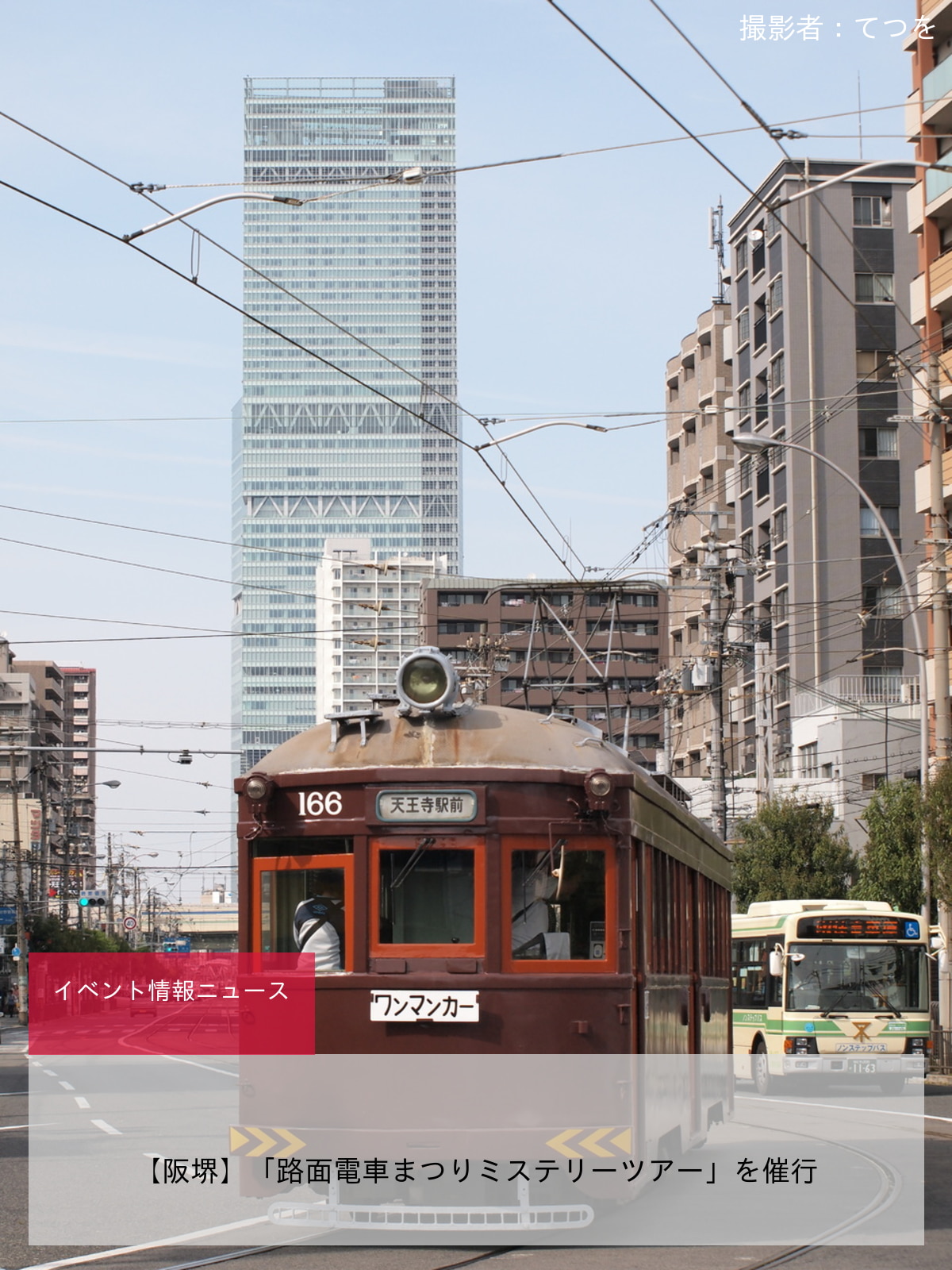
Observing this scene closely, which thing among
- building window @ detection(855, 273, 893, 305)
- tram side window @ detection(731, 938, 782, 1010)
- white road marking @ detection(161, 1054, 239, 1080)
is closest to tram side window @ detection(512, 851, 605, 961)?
tram side window @ detection(731, 938, 782, 1010)

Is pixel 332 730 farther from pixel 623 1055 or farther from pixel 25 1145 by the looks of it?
pixel 25 1145

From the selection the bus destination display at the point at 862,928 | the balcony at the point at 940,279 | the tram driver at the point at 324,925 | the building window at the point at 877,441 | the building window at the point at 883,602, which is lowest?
the bus destination display at the point at 862,928

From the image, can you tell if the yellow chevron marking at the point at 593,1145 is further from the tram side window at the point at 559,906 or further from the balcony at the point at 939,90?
the balcony at the point at 939,90

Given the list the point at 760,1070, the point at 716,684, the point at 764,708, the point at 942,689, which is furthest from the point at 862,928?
the point at 764,708

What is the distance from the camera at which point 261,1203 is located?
11.2 metres

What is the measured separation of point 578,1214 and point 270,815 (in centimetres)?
253

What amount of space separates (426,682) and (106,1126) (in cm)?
988

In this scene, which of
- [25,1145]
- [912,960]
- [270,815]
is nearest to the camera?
[270,815]

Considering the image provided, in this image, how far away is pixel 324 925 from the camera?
9.43 meters

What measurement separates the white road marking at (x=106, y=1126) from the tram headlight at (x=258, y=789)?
8368 millimetres

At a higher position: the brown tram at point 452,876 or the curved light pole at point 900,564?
the curved light pole at point 900,564

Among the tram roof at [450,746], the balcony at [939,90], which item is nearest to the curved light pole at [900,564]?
the balcony at [939,90]

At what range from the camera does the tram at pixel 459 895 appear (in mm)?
9141

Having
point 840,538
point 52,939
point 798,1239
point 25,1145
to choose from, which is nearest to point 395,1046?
point 798,1239
